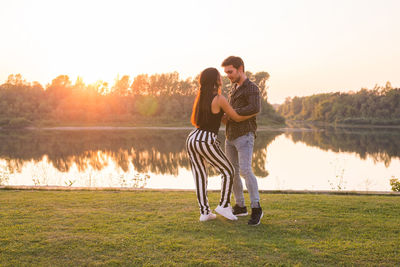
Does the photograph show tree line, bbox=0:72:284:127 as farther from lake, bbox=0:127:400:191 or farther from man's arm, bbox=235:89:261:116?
man's arm, bbox=235:89:261:116

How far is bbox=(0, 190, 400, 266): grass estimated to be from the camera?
2785 millimetres

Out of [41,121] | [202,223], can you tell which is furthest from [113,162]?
[41,121]

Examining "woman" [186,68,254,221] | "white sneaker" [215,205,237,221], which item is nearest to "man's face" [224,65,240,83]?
"woman" [186,68,254,221]

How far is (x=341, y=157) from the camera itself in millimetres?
18812

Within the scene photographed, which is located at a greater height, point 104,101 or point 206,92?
point 104,101

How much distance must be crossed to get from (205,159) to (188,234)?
3.05 feet

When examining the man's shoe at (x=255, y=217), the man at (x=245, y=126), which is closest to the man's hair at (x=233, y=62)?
the man at (x=245, y=126)

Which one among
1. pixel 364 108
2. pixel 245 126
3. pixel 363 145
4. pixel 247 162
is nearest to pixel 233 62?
pixel 245 126

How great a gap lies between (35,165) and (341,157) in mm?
17117

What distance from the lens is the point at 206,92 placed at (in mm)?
3725

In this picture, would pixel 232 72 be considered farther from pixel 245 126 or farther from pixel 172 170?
pixel 172 170

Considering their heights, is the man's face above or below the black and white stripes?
above

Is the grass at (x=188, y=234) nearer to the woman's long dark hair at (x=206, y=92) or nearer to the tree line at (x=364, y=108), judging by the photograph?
the woman's long dark hair at (x=206, y=92)

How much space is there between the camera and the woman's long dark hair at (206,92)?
3715 millimetres
